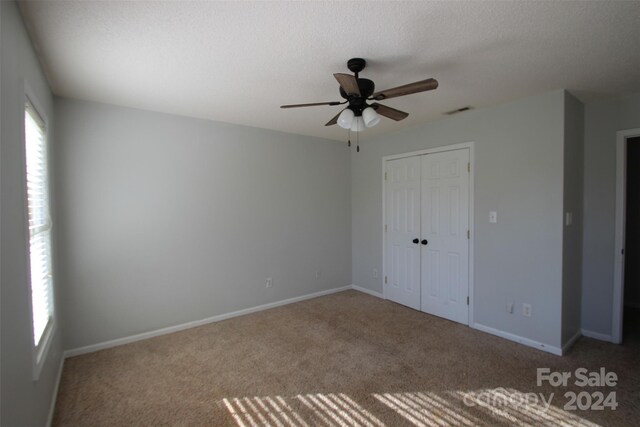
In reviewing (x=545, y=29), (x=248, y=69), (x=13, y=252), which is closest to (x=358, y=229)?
(x=248, y=69)

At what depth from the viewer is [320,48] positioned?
1954 mm

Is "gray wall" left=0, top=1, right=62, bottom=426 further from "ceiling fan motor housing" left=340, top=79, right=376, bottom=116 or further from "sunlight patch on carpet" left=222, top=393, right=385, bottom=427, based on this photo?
"ceiling fan motor housing" left=340, top=79, right=376, bottom=116

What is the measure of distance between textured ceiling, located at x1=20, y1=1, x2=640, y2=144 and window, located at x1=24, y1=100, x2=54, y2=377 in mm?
514

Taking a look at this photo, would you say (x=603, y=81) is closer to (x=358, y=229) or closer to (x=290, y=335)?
(x=358, y=229)

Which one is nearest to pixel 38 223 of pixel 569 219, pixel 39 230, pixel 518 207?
pixel 39 230

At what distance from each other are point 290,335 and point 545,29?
3219 mm

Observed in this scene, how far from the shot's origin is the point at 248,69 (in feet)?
7.39

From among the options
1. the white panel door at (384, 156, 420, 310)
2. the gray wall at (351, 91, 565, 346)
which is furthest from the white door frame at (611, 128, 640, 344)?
the white panel door at (384, 156, 420, 310)

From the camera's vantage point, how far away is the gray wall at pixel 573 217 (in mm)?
2785

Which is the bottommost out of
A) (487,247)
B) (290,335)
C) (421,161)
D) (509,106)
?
(290,335)

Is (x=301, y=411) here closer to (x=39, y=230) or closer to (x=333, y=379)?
(x=333, y=379)

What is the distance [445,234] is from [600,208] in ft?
4.79

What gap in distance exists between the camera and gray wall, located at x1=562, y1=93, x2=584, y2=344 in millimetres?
2785

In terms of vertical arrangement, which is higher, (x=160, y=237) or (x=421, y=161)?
(x=421, y=161)
